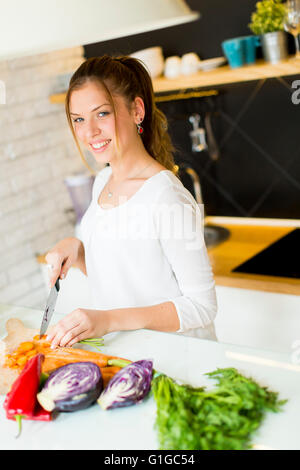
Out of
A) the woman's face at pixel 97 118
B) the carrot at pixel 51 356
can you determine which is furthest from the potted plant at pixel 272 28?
the carrot at pixel 51 356

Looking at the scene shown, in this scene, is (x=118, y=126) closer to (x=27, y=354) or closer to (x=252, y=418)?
(x=27, y=354)

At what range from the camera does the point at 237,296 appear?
85.7 inches

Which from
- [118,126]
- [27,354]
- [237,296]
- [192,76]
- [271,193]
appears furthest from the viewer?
[271,193]

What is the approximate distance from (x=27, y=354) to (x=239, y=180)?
68.8 inches

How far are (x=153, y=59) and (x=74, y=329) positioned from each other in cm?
169

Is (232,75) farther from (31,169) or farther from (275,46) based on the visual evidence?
(31,169)

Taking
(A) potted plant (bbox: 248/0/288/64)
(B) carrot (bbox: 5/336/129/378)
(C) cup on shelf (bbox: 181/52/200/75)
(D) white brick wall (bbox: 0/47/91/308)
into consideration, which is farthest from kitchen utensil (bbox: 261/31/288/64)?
(B) carrot (bbox: 5/336/129/378)

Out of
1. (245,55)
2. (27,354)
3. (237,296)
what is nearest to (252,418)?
(27,354)

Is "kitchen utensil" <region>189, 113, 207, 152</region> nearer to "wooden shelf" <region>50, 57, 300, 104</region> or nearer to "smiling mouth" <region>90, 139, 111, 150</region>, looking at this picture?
"wooden shelf" <region>50, 57, 300, 104</region>

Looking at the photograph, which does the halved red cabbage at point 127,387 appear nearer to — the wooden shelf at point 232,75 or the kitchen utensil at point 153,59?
the wooden shelf at point 232,75

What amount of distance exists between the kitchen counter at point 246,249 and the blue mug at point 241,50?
0.78 metres

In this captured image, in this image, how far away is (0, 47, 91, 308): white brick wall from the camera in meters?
2.60

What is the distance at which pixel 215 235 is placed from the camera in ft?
8.62
